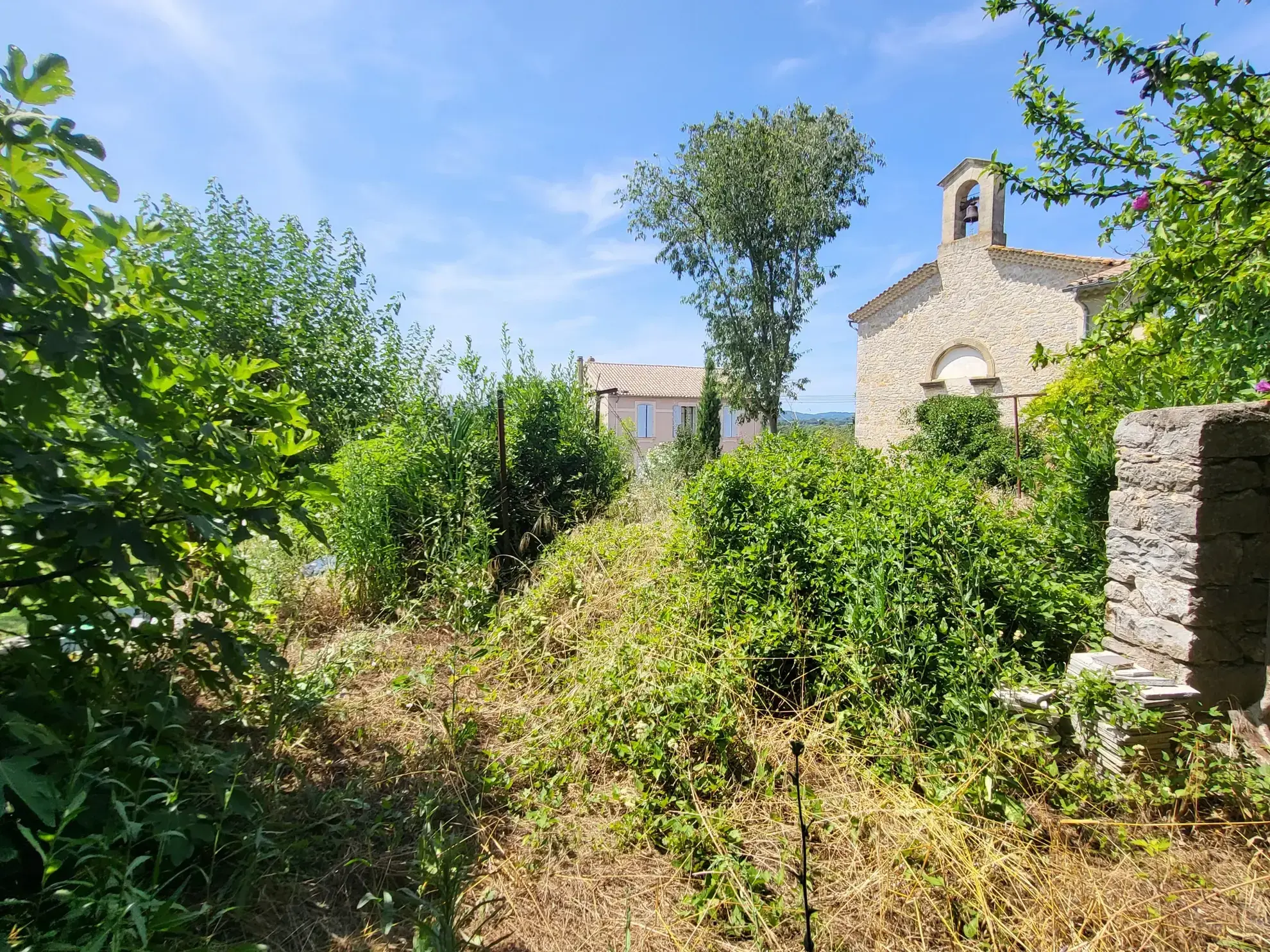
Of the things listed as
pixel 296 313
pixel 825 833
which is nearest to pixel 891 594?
pixel 825 833

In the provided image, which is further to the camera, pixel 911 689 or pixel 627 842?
pixel 911 689

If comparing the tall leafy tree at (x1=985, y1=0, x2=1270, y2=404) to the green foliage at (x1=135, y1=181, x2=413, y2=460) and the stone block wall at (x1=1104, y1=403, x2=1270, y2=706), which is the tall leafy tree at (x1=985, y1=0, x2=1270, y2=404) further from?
the green foliage at (x1=135, y1=181, x2=413, y2=460)

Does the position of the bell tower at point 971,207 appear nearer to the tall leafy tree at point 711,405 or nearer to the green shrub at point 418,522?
the tall leafy tree at point 711,405

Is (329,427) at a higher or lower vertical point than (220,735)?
higher

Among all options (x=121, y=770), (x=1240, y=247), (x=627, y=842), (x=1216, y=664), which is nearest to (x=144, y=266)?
(x=121, y=770)

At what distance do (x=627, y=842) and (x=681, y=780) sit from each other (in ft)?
1.07

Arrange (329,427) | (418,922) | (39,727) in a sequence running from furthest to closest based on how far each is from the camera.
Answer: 1. (329,427)
2. (418,922)
3. (39,727)

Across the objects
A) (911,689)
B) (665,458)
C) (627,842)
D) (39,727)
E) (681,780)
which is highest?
(665,458)

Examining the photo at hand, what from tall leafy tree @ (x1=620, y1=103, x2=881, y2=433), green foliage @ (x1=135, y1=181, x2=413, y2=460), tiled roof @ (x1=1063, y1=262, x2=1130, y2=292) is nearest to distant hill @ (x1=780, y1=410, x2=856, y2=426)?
tall leafy tree @ (x1=620, y1=103, x2=881, y2=433)

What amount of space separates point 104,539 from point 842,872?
2.54 meters

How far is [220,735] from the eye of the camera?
2.63 m

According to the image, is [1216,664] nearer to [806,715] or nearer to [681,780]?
[806,715]

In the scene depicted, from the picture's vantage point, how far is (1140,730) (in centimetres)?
242

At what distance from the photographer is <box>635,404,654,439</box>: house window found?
29906mm
